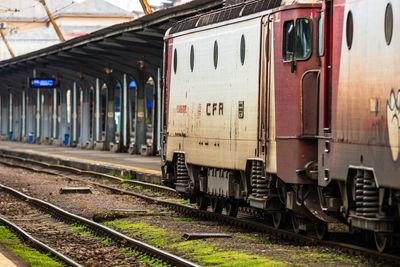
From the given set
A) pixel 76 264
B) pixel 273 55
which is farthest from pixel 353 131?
pixel 76 264

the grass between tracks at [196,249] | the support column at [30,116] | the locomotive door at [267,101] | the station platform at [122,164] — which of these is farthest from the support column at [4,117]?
the locomotive door at [267,101]

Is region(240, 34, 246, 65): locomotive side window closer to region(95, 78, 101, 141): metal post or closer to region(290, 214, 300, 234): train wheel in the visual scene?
region(290, 214, 300, 234): train wheel

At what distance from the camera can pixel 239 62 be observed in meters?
15.9

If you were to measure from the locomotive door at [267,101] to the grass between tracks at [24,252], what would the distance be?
3.74m

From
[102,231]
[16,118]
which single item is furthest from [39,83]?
[102,231]

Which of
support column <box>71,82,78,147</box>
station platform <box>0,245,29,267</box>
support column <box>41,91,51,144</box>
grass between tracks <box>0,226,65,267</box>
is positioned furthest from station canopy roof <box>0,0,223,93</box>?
station platform <box>0,245,29,267</box>

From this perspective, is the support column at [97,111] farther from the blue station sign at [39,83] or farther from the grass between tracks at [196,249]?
the grass between tracks at [196,249]

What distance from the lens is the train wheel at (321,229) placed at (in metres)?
13.8

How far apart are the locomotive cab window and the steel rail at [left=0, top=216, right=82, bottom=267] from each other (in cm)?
449

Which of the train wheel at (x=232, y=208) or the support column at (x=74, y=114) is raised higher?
the support column at (x=74, y=114)

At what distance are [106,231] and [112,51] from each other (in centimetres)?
2371

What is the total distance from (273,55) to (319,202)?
98.9 inches

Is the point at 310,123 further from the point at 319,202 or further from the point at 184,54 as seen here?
the point at 184,54

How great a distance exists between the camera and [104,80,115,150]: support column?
47.4m
